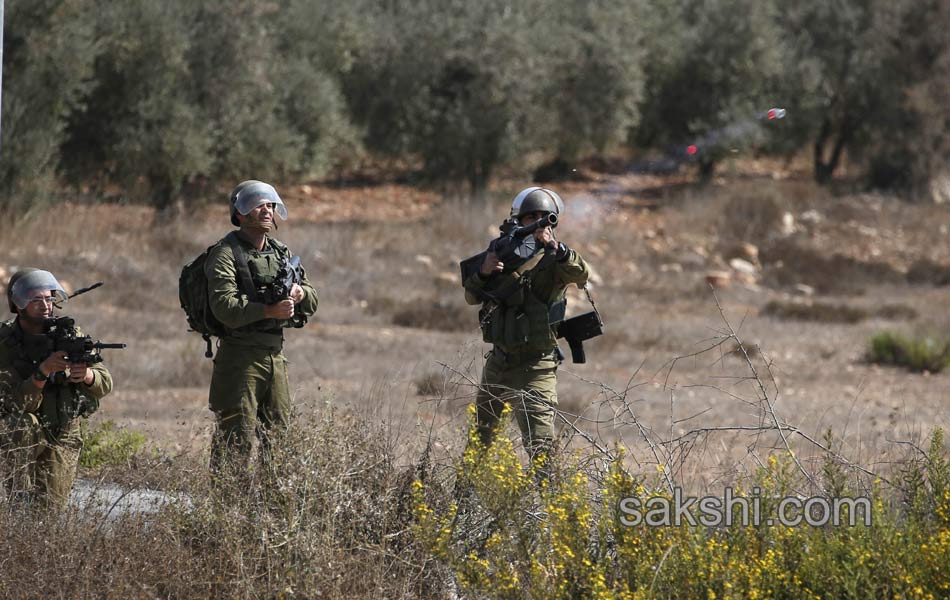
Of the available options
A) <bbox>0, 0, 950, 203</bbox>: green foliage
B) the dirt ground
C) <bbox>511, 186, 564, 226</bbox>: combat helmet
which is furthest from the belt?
<bbox>0, 0, 950, 203</bbox>: green foliage

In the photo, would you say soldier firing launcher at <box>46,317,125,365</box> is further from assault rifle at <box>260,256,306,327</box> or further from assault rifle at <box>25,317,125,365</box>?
assault rifle at <box>260,256,306,327</box>

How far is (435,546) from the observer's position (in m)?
4.43

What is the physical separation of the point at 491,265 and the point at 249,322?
1.17 meters

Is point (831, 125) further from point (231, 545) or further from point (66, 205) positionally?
point (231, 545)

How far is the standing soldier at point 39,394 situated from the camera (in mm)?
4742

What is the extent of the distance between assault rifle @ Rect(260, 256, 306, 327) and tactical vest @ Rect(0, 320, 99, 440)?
33.7 inches

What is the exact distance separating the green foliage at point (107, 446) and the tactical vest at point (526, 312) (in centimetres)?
175

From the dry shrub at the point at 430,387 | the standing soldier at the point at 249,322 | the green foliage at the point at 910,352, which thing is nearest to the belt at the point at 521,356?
the dry shrub at the point at 430,387

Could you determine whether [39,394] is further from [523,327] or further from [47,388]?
[523,327]

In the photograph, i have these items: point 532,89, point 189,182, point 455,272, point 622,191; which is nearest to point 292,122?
point 189,182

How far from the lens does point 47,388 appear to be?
4895 millimetres

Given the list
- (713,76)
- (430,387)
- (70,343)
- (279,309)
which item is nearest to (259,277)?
(279,309)

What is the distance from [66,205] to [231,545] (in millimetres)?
14621

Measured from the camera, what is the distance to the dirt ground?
28.4 feet
